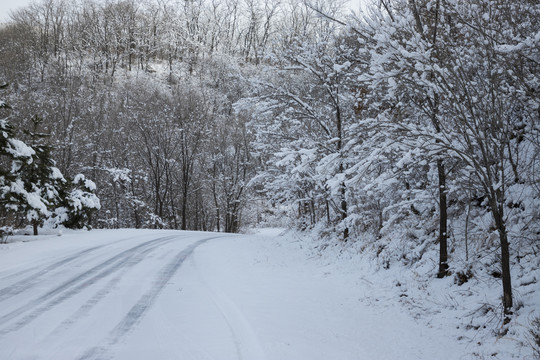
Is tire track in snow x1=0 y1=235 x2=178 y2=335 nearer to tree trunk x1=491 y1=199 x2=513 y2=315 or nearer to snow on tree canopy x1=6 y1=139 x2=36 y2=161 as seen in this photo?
snow on tree canopy x1=6 y1=139 x2=36 y2=161

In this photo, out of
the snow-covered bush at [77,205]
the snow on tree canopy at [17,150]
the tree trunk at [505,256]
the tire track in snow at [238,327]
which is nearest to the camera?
the tire track in snow at [238,327]

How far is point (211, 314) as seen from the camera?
577cm

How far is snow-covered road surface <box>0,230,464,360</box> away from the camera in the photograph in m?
4.45

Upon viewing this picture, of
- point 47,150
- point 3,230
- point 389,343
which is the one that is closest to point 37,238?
point 3,230

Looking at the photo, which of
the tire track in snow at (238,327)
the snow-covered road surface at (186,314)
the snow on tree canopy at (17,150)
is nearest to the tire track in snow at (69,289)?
the snow-covered road surface at (186,314)

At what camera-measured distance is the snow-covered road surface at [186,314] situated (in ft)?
14.6

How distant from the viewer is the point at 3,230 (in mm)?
13047

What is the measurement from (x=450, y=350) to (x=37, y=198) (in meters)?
13.6

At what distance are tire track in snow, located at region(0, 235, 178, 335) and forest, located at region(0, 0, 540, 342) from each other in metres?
4.40

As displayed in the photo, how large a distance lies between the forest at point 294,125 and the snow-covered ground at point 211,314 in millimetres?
1055

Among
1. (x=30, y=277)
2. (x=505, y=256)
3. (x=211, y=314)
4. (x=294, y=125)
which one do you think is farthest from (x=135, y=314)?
(x=294, y=125)

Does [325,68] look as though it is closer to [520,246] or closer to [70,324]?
[520,246]

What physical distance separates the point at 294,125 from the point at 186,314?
9797 mm

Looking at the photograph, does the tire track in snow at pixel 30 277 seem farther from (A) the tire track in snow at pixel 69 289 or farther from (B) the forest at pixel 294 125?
(B) the forest at pixel 294 125
